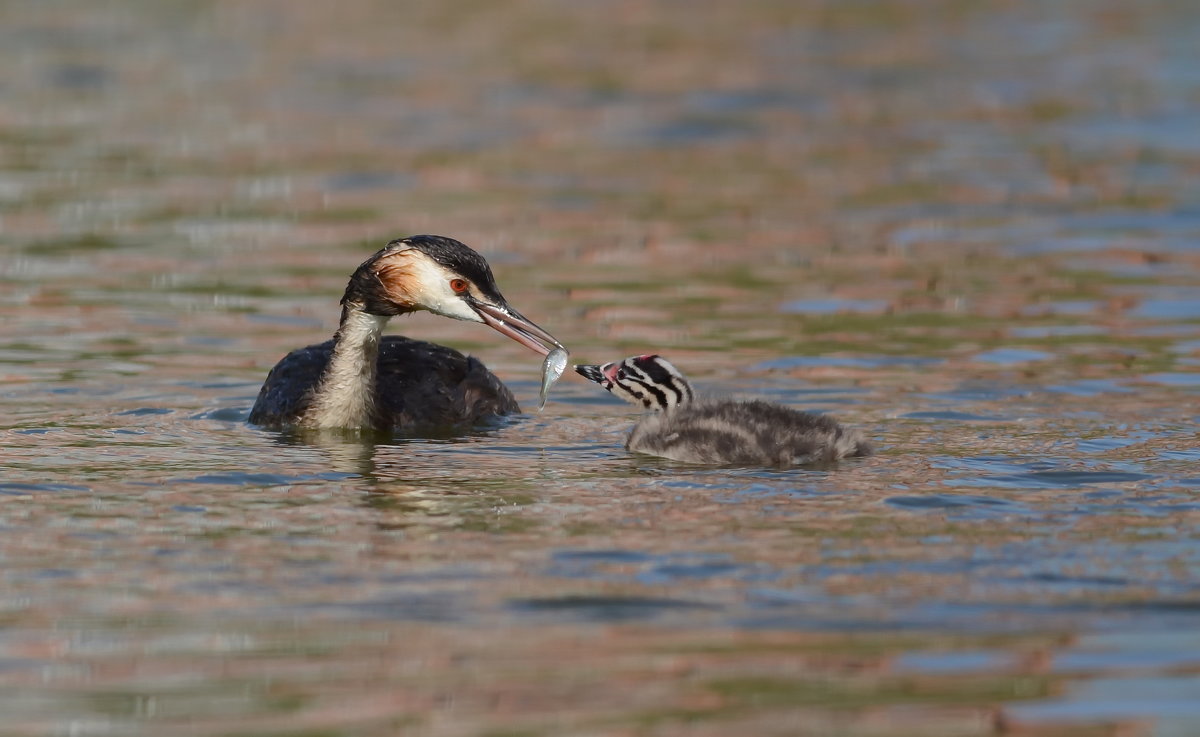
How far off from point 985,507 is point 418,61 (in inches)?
848

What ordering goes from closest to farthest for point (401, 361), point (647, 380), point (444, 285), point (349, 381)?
point (647, 380)
point (444, 285)
point (349, 381)
point (401, 361)

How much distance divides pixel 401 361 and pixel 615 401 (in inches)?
50.9

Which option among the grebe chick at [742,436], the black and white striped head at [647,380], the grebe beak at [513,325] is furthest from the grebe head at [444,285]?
the grebe chick at [742,436]

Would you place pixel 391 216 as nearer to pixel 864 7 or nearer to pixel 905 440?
pixel 905 440

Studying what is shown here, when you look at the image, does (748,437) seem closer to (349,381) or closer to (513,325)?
(513,325)

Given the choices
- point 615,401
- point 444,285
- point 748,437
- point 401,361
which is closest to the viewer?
point 748,437

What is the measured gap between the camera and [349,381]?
38.0 ft

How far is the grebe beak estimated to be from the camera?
10.9m

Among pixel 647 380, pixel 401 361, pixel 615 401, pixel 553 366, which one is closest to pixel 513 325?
pixel 553 366

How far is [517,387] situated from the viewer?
13.2 meters

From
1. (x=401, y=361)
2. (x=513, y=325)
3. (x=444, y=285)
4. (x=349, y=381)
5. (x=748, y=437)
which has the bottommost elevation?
(x=748, y=437)

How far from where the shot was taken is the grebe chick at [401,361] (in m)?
11.0

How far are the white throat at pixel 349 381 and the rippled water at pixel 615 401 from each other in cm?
36

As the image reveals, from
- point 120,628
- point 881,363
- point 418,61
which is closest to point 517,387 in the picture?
point 881,363
